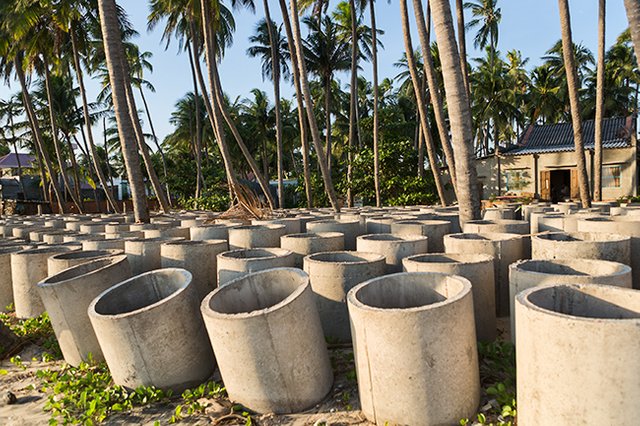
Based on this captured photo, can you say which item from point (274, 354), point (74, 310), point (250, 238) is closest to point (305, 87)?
point (250, 238)

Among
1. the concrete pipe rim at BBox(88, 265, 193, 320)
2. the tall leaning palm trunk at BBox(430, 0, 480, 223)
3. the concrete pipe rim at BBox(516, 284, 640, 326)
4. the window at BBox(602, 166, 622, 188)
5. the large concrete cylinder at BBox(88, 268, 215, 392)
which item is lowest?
the large concrete cylinder at BBox(88, 268, 215, 392)

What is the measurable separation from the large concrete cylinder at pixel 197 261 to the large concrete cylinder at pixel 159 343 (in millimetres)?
1319

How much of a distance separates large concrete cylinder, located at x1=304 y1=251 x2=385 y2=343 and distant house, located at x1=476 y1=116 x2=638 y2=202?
19.7 meters

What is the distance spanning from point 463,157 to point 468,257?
7.20 ft

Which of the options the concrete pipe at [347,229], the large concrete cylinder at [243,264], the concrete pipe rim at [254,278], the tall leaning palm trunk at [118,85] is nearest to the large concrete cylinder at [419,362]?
the concrete pipe rim at [254,278]

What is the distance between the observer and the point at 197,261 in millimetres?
5141

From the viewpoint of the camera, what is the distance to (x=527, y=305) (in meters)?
2.40

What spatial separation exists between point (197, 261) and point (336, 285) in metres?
1.98

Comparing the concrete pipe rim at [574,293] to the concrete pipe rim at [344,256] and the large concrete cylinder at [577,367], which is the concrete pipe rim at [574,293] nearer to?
the large concrete cylinder at [577,367]

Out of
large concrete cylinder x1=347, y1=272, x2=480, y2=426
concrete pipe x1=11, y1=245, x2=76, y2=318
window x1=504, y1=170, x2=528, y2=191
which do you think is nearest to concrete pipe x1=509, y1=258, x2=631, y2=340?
large concrete cylinder x1=347, y1=272, x2=480, y2=426

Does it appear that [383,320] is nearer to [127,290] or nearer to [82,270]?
[127,290]

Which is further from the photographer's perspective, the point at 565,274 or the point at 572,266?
the point at 572,266

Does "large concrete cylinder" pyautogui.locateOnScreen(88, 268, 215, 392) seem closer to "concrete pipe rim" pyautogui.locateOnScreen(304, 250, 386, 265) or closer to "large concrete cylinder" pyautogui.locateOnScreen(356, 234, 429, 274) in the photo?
"concrete pipe rim" pyautogui.locateOnScreen(304, 250, 386, 265)

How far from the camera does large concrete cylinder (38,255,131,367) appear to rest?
411cm
